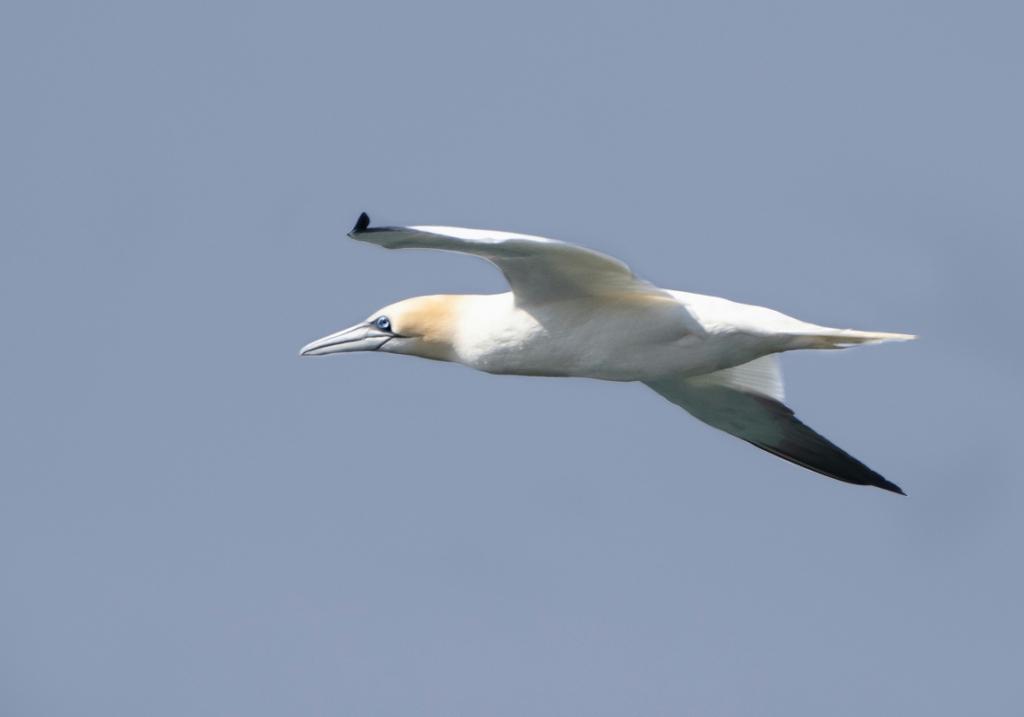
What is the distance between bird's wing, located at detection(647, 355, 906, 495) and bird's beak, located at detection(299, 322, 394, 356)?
260cm

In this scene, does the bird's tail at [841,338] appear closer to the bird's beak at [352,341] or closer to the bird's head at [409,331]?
the bird's head at [409,331]

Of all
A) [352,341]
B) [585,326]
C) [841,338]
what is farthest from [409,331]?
[841,338]

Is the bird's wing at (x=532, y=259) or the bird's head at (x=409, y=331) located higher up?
the bird's wing at (x=532, y=259)

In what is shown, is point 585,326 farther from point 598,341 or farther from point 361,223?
point 361,223

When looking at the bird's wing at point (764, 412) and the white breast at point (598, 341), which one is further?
the bird's wing at point (764, 412)

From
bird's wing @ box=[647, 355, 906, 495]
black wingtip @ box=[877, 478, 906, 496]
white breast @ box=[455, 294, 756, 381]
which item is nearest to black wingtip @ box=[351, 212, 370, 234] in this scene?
white breast @ box=[455, 294, 756, 381]

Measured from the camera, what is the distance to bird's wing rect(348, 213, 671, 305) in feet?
34.2

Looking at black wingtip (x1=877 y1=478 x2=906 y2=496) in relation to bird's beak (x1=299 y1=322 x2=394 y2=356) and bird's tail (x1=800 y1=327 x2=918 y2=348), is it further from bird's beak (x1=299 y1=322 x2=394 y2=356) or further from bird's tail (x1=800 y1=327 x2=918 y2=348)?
bird's beak (x1=299 y1=322 x2=394 y2=356)

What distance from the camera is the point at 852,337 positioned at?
38.7 feet

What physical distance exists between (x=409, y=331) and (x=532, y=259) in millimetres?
2056

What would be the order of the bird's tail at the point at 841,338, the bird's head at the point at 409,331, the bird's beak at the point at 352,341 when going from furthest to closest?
the bird's beak at the point at 352,341, the bird's head at the point at 409,331, the bird's tail at the point at 841,338

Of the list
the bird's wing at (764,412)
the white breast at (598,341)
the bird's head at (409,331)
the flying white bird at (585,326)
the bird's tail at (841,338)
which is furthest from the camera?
the bird's wing at (764,412)

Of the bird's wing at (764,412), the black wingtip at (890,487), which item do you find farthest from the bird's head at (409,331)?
the black wingtip at (890,487)

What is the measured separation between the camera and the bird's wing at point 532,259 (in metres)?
10.4
